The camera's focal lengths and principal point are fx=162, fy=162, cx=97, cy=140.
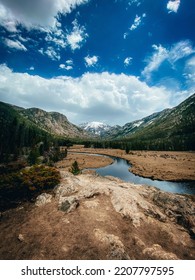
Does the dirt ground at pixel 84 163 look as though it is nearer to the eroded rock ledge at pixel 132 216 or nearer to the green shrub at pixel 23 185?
the green shrub at pixel 23 185

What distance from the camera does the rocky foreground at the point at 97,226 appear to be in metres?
13.0

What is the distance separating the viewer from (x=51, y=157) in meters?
99.2

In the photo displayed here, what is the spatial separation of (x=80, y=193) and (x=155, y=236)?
31.6 feet

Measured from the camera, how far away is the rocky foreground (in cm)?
1304

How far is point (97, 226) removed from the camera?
1547cm

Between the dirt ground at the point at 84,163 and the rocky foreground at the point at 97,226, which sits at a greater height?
the rocky foreground at the point at 97,226

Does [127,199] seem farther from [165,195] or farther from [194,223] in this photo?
[194,223]

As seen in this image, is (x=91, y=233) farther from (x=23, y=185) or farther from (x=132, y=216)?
(x=23, y=185)

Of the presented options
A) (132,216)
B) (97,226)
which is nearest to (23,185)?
(97,226)

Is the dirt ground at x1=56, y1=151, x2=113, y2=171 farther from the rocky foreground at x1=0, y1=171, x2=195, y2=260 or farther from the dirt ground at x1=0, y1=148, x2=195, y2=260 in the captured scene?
the dirt ground at x1=0, y1=148, x2=195, y2=260

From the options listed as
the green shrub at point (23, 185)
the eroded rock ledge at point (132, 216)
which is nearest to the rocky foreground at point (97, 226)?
the eroded rock ledge at point (132, 216)

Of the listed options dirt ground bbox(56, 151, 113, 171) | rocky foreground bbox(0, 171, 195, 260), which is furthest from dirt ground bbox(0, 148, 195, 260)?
dirt ground bbox(56, 151, 113, 171)

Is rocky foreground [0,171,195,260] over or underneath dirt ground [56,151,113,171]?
over
